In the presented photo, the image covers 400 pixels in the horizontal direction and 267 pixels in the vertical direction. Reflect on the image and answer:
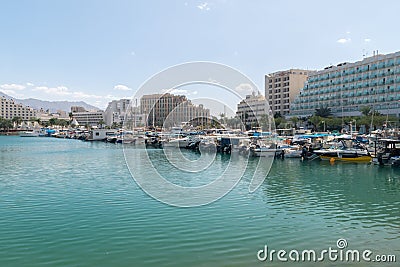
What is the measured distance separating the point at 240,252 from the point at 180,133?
53861mm

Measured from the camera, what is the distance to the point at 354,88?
74250 millimetres

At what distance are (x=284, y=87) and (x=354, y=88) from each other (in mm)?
22490

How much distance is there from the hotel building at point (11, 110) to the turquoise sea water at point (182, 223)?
174876 mm

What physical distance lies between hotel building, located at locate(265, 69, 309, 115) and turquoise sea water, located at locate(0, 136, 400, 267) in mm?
72817

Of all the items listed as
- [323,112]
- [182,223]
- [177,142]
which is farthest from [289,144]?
[182,223]

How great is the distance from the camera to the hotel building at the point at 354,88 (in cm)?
6562

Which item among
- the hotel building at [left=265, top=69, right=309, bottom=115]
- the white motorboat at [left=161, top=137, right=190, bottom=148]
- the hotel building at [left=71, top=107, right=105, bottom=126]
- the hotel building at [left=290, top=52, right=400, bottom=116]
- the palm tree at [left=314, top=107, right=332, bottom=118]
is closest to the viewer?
the white motorboat at [left=161, top=137, right=190, bottom=148]

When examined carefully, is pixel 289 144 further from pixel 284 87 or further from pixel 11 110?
pixel 11 110

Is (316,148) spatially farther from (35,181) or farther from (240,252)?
(240,252)

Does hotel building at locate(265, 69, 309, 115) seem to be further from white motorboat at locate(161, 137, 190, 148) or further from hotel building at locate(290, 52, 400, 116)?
white motorboat at locate(161, 137, 190, 148)

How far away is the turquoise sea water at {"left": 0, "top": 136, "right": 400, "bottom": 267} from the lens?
1012 centimetres

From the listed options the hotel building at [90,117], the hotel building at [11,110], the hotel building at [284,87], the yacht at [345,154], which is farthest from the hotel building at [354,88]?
the hotel building at [11,110]

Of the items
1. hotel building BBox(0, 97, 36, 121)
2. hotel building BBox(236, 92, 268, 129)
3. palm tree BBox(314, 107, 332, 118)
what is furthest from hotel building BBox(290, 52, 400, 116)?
hotel building BBox(0, 97, 36, 121)

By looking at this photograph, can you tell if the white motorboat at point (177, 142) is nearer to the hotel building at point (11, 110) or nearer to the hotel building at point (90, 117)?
the hotel building at point (90, 117)
